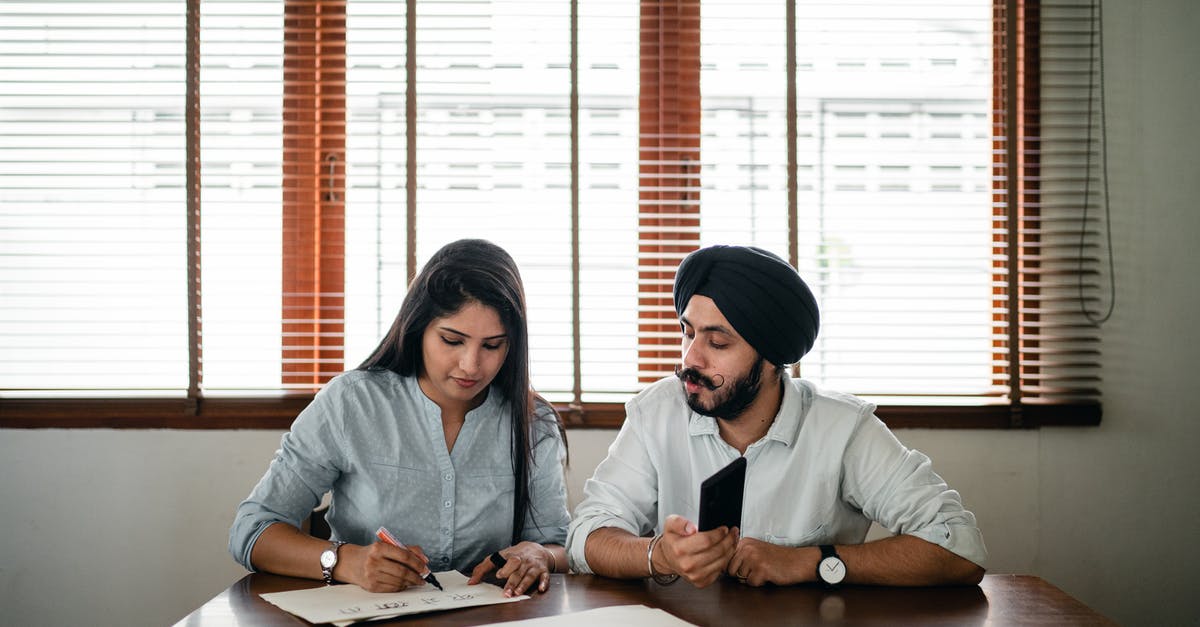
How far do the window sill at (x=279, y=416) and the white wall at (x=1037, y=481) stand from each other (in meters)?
0.03

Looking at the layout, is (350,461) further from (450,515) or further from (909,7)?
(909,7)

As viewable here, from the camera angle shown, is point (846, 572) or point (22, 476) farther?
point (22, 476)

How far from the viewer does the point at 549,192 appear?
295 cm

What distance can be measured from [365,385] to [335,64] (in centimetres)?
141

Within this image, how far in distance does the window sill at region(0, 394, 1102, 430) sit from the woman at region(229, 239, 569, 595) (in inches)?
33.3

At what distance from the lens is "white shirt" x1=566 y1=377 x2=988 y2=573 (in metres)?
1.83

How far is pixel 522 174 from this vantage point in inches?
116

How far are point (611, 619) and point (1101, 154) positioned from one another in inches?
91.8

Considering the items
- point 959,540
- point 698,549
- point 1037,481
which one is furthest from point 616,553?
point 1037,481

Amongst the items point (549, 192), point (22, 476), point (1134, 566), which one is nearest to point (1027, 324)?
point (1134, 566)

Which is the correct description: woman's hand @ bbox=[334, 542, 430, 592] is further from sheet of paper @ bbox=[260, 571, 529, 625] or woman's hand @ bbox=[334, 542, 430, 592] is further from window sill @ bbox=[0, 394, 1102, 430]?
window sill @ bbox=[0, 394, 1102, 430]

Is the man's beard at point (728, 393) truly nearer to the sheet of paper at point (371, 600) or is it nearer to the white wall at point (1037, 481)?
the sheet of paper at point (371, 600)

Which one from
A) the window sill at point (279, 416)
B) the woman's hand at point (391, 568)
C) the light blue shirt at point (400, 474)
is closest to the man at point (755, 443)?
the light blue shirt at point (400, 474)

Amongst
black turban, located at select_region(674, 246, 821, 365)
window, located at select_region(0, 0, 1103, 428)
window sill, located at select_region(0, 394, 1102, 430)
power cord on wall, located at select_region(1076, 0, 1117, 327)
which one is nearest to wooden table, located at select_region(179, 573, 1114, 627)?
black turban, located at select_region(674, 246, 821, 365)
